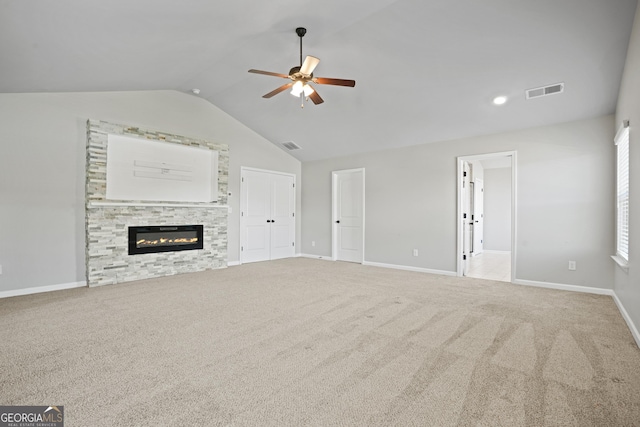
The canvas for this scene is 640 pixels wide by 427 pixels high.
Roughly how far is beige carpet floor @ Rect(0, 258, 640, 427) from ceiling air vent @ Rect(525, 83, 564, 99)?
267cm

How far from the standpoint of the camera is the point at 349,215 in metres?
7.19

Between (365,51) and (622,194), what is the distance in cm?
354

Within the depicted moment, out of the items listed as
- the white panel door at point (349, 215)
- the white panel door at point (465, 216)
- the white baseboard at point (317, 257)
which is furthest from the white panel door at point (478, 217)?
the white baseboard at point (317, 257)

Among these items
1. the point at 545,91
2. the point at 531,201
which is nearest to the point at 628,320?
the point at 531,201

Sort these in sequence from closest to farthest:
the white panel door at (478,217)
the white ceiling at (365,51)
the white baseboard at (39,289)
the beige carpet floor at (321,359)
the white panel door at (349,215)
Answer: the beige carpet floor at (321,359)
the white ceiling at (365,51)
the white baseboard at (39,289)
the white panel door at (349,215)
the white panel door at (478,217)

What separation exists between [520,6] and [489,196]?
7157mm

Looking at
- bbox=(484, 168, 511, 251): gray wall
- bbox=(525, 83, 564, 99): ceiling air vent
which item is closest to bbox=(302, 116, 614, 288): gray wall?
bbox=(525, 83, 564, 99): ceiling air vent

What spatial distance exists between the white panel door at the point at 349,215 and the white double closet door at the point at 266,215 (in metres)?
1.21

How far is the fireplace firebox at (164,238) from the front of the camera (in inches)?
203

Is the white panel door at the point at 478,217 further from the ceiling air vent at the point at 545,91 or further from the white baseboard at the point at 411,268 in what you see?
the ceiling air vent at the point at 545,91

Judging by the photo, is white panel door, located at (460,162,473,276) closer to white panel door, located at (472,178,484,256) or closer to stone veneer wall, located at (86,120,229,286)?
white panel door, located at (472,178,484,256)

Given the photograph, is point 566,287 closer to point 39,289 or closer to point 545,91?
point 545,91

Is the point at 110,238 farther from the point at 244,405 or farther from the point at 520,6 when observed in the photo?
the point at 520,6

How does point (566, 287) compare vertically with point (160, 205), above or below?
below
